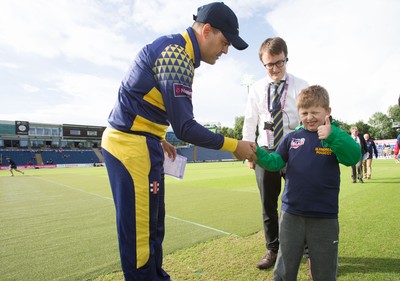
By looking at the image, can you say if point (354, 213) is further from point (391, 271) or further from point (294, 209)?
point (294, 209)

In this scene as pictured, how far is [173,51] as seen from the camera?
1821 millimetres

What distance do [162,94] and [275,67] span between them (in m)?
1.68

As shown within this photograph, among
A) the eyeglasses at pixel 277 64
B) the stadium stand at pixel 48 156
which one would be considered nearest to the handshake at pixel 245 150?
the eyeglasses at pixel 277 64

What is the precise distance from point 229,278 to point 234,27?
229cm

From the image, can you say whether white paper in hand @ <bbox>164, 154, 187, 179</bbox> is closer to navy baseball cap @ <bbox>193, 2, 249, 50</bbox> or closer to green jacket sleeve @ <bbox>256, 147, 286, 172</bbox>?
green jacket sleeve @ <bbox>256, 147, 286, 172</bbox>

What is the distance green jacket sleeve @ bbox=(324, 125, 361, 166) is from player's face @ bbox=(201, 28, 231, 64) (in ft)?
3.52

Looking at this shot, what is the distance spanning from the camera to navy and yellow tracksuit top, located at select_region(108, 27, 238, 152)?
180 cm

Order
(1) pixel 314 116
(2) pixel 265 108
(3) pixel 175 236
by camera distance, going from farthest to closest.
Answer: (3) pixel 175 236, (2) pixel 265 108, (1) pixel 314 116

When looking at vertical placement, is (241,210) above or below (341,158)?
below

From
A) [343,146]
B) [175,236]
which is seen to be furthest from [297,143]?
[175,236]

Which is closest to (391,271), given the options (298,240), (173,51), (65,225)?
(298,240)

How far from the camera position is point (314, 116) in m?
2.20

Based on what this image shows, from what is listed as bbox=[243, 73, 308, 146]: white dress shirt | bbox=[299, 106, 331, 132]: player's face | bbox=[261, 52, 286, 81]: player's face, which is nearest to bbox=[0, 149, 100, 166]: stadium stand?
bbox=[243, 73, 308, 146]: white dress shirt

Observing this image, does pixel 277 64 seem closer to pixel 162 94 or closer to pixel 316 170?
pixel 316 170
